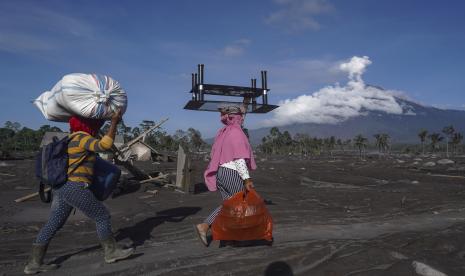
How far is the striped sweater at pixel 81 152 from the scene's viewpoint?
4.11m

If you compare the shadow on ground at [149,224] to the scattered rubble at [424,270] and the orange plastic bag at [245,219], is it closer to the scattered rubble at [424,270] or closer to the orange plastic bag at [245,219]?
the orange plastic bag at [245,219]

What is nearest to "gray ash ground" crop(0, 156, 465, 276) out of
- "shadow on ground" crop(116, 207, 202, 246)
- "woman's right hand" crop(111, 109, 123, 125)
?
"shadow on ground" crop(116, 207, 202, 246)

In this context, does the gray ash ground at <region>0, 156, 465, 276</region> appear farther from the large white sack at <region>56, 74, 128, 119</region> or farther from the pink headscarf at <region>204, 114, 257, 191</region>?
the large white sack at <region>56, 74, 128, 119</region>

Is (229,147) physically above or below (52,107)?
below

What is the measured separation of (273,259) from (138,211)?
204 inches

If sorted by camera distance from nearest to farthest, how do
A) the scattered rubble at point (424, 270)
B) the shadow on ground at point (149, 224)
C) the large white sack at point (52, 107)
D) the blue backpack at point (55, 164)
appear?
the scattered rubble at point (424, 270), the blue backpack at point (55, 164), the large white sack at point (52, 107), the shadow on ground at point (149, 224)

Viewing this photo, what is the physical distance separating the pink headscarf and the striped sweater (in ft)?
4.89

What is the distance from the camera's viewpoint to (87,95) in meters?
4.16

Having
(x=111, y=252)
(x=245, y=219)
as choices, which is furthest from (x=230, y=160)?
(x=111, y=252)

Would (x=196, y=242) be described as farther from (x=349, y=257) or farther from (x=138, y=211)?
(x=138, y=211)

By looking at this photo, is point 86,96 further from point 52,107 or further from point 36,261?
point 36,261

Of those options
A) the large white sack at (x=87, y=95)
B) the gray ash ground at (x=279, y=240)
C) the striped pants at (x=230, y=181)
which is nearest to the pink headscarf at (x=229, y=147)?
the striped pants at (x=230, y=181)

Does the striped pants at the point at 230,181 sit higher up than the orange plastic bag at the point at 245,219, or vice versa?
the striped pants at the point at 230,181

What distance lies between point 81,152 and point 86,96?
0.58 m
